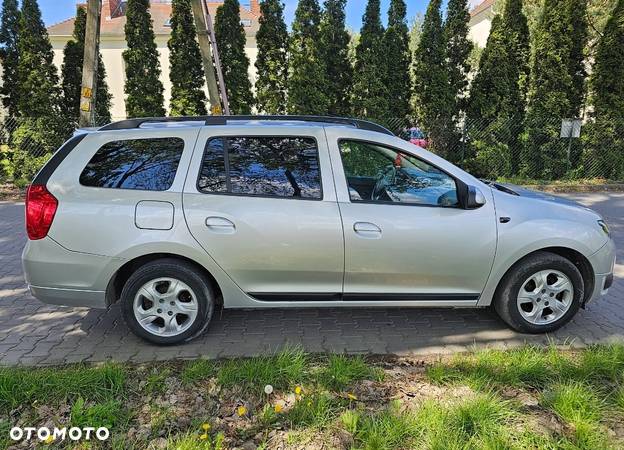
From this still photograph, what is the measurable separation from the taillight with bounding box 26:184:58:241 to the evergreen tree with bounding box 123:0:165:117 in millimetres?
9333

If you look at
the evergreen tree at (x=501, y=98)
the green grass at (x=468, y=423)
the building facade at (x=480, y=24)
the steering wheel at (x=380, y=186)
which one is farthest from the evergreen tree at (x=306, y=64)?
the building facade at (x=480, y=24)

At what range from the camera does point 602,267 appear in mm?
3770

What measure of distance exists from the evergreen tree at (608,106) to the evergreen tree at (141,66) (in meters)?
11.6

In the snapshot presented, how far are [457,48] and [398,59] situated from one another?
1645mm

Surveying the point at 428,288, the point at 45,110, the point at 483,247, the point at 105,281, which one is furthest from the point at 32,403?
Answer: the point at 45,110

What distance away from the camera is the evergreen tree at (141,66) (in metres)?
11.9

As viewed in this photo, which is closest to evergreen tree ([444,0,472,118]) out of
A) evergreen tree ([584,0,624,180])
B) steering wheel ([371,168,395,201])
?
evergreen tree ([584,0,624,180])

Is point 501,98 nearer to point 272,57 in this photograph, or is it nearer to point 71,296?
point 272,57

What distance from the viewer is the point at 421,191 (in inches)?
144

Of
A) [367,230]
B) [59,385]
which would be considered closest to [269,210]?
[367,230]

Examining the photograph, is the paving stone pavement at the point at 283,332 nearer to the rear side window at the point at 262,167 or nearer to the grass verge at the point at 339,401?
the grass verge at the point at 339,401

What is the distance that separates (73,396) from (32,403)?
23 cm

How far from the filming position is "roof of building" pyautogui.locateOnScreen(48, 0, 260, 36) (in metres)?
30.4
